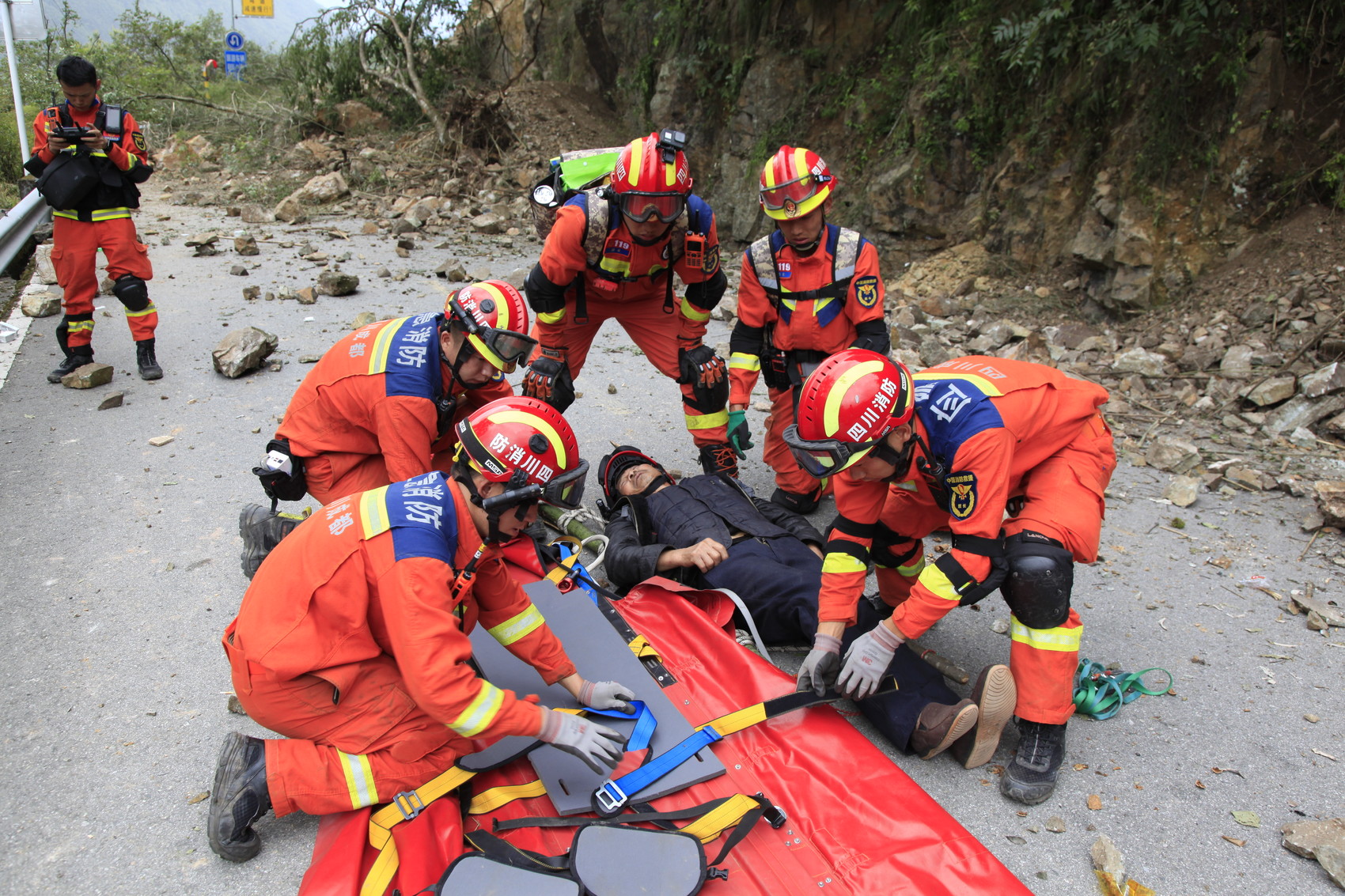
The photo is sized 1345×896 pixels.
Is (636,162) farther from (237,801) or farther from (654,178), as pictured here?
(237,801)

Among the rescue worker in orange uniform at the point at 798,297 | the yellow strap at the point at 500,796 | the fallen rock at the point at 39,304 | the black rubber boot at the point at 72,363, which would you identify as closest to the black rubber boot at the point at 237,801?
the yellow strap at the point at 500,796

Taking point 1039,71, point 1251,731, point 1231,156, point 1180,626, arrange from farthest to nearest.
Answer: point 1039,71
point 1231,156
point 1180,626
point 1251,731

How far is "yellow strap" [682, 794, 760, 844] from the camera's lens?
207 centimetres

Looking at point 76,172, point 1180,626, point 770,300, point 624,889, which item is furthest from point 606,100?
point 624,889

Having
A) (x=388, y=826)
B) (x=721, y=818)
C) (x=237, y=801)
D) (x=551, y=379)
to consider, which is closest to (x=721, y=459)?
(x=551, y=379)

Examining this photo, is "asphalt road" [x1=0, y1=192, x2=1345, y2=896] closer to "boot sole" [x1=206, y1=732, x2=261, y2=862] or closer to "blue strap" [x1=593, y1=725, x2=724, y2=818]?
"boot sole" [x1=206, y1=732, x2=261, y2=862]

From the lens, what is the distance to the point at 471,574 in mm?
2146

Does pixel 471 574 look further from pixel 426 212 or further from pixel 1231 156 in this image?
pixel 426 212

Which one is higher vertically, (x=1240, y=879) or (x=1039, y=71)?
(x=1039, y=71)

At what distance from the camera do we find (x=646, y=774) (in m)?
2.25

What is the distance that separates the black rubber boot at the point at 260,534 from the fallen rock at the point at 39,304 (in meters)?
4.89

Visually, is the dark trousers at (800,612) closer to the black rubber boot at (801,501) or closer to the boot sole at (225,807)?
the black rubber boot at (801,501)

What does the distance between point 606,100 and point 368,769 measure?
43.4 ft

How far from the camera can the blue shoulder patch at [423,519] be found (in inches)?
80.6
